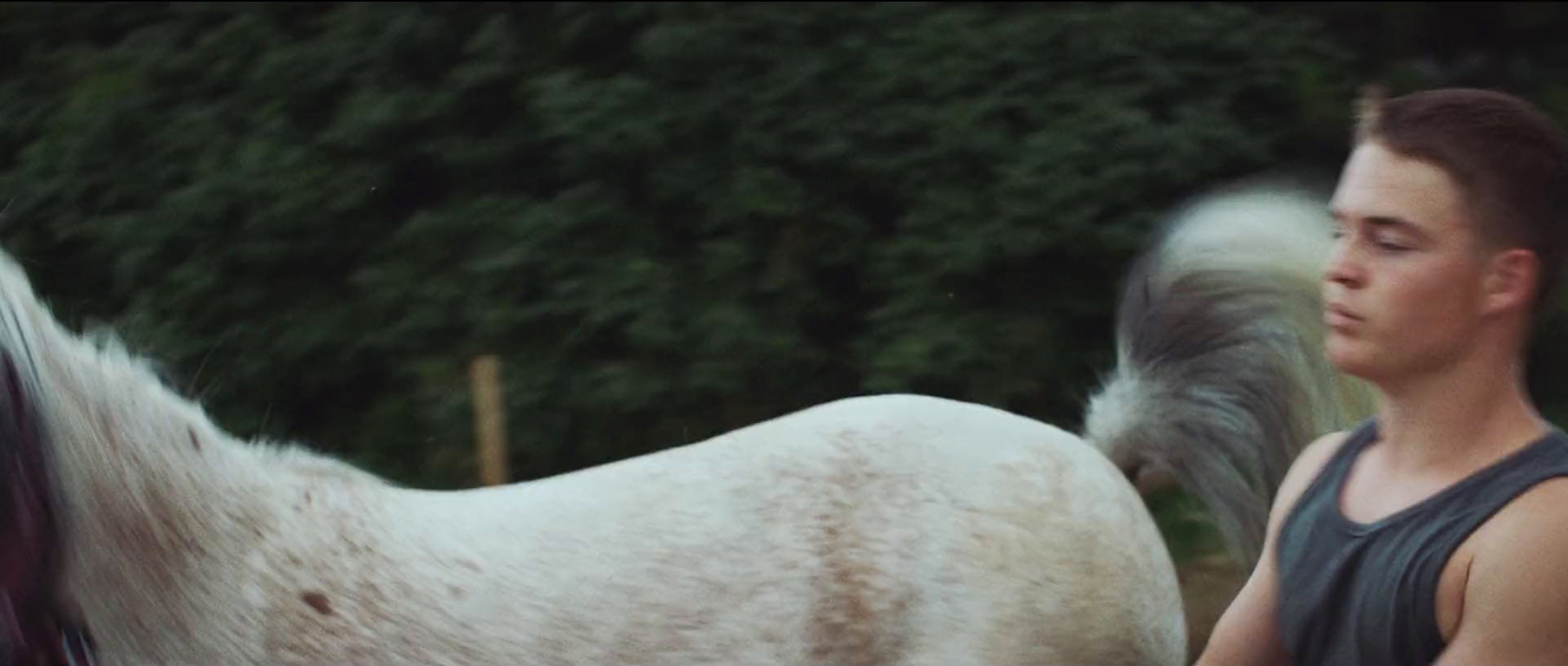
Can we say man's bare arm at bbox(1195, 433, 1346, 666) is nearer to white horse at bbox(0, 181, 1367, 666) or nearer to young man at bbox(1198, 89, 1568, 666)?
young man at bbox(1198, 89, 1568, 666)

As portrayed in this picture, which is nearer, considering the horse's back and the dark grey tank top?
the dark grey tank top

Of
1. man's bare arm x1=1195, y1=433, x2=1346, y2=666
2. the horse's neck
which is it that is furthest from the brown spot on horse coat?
man's bare arm x1=1195, y1=433, x2=1346, y2=666

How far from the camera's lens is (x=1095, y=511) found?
→ 2709mm

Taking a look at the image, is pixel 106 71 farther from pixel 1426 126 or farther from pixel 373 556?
pixel 1426 126

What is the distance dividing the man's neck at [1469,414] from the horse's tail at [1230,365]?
135 cm

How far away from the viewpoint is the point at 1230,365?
305 cm

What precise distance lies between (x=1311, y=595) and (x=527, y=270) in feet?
13.6

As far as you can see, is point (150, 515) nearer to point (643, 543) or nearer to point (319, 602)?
point (319, 602)

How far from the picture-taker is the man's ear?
146 cm

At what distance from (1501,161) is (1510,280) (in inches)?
3.8

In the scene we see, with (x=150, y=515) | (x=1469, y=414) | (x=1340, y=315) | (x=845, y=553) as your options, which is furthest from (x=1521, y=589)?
(x=150, y=515)

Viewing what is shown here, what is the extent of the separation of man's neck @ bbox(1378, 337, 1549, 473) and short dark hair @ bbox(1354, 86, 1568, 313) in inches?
3.3

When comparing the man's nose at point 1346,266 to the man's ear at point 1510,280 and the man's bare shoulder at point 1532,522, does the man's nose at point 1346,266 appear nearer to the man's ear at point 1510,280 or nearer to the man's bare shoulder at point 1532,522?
the man's ear at point 1510,280

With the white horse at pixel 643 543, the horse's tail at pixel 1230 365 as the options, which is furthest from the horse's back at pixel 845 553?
the horse's tail at pixel 1230 365
